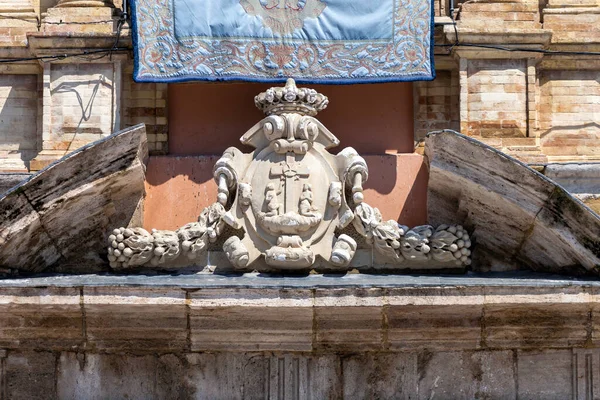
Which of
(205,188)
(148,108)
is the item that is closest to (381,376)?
(205,188)

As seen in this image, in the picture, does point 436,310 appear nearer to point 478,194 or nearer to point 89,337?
point 478,194

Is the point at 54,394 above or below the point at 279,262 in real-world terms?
below

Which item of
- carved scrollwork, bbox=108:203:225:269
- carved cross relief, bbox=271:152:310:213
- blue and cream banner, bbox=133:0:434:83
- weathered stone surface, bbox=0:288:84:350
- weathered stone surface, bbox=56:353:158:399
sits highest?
blue and cream banner, bbox=133:0:434:83

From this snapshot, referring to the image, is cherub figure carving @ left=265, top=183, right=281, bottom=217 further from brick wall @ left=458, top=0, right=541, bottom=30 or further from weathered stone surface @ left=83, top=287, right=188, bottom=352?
brick wall @ left=458, top=0, right=541, bottom=30

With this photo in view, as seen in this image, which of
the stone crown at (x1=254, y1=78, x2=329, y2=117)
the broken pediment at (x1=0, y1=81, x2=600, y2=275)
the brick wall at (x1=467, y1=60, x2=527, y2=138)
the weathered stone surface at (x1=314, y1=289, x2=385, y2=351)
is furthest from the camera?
the brick wall at (x1=467, y1=60, x2=527, y2=138)

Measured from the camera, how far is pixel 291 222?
7.84m

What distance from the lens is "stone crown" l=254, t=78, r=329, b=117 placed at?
8.09 meters

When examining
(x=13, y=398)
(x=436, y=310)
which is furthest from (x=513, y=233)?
(x=13, y=398)

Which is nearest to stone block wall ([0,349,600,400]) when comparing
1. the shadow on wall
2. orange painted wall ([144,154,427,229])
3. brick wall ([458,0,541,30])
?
orange painted wall ([144,154,427,229])

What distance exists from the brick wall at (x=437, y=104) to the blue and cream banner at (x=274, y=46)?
0.46 meters

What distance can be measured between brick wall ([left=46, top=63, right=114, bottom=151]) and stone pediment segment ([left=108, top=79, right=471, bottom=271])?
1.17m

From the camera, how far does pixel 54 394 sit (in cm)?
782

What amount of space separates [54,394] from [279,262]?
5.41 ft

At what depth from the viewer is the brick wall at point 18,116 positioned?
912 centimetres
